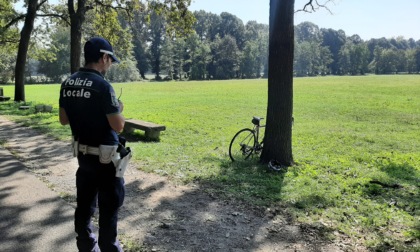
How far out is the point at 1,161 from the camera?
7793 millimetres

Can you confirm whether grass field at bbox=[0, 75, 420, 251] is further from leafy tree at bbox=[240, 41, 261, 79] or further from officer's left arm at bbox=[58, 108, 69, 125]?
leafy tree at bbox=[240, 41, 261, 79]

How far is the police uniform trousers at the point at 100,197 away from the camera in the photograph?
3.28 meters

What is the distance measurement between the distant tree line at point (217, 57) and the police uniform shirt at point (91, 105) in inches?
2323

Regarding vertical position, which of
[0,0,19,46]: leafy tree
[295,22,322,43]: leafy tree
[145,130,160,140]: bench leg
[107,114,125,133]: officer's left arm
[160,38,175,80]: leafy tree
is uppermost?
[295,22,322,43]: leafy tree

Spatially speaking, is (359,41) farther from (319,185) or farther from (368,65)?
(319,185)

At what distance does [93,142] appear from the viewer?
3.26m

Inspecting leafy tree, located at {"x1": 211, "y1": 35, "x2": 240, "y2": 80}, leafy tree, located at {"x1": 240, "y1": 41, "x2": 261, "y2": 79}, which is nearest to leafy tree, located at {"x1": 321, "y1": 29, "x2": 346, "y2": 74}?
leafy tree, located at {"x1": 240, "y1": 41, "x2": 261, "y2": 79}

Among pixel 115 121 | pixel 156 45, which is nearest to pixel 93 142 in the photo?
pixel 115 121

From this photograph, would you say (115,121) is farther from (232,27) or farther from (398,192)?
(232,27)

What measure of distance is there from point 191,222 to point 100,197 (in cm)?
197

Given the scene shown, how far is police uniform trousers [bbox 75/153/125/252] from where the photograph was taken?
3281 millimetres

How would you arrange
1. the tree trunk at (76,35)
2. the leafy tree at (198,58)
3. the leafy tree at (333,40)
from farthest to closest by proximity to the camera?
the leafy tree at (333,40), the leafy tree at (198,58), the tree trunk at (76,35)

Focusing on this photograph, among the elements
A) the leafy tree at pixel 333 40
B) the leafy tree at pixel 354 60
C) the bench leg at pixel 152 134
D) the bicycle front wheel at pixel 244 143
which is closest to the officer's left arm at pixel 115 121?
the bicycle front wheel at pixel 244 143

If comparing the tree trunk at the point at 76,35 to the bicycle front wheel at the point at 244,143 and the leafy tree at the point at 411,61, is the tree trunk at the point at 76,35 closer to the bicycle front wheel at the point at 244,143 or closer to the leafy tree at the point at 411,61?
the bicycle front wheel at the point at 244,143
